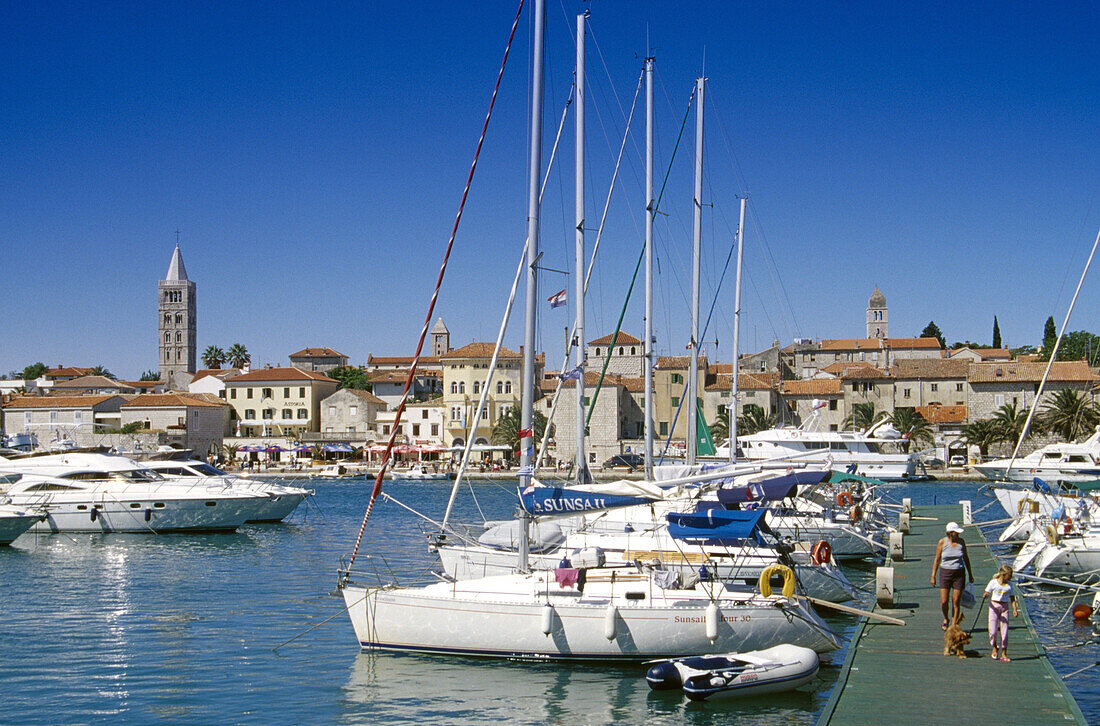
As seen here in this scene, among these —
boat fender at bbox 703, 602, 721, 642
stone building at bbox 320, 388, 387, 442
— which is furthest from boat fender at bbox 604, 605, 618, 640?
stone building at bbox 320, 388, 387, 442

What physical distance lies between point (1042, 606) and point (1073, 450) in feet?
86.3

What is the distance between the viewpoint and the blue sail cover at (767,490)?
798 inches

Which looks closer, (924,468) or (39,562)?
(39,562)

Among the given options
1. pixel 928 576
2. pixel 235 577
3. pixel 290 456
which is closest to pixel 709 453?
pixel 928 576

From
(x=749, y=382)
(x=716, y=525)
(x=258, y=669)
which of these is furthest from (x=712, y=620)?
(x=749, y=382)

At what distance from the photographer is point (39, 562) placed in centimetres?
2992

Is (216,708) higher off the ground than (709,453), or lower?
lower

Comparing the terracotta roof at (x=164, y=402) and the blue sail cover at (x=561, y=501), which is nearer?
the blue sail cover at (x=561, y=501)

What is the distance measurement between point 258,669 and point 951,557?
431 inches

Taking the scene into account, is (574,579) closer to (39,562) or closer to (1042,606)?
(1042,606)

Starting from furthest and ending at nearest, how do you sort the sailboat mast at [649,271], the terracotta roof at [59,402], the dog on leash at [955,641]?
the terracotta roof at [59,402]
the sailboat mast at [649,271]
the dog on leash at [955,641]

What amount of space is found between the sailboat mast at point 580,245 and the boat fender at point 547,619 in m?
7.74

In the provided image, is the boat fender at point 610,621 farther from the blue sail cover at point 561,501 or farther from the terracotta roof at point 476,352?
the terracotta roof at point 476,352

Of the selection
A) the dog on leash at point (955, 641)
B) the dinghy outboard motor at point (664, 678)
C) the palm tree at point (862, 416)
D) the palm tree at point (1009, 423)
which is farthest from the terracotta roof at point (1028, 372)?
the dinghy outboard motor at point (664, 678)
